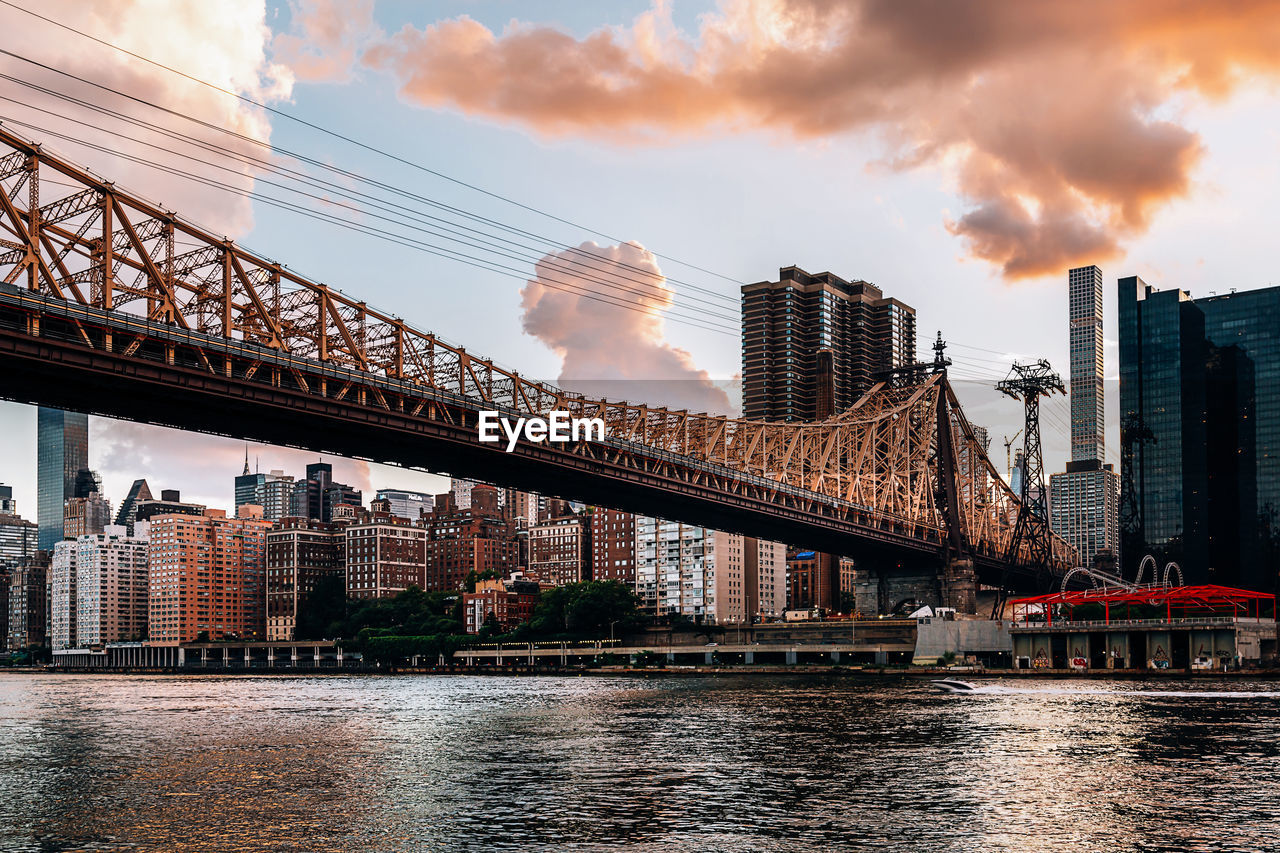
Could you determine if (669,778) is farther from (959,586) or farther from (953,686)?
(959,586)

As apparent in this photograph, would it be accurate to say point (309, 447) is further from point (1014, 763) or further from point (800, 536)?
point (800, 536)

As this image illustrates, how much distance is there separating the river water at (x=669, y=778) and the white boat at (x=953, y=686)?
15.8 meters

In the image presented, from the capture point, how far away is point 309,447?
94688 mm

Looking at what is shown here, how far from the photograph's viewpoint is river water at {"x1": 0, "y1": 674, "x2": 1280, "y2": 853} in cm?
3594

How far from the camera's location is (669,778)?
4788 centimetres

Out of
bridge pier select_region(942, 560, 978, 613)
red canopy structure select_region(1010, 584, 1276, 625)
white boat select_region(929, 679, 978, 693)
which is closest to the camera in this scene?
white boat select_region(929, 679, 978, 693)

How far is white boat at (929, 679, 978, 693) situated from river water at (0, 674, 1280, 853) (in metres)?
15.8

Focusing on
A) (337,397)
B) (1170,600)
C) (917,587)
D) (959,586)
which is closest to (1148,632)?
(1170,600)

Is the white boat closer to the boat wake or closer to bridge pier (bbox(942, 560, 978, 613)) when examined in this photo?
the boat wake

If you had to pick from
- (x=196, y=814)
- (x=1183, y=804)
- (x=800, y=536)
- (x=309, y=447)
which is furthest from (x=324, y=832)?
(x=800, y=536)

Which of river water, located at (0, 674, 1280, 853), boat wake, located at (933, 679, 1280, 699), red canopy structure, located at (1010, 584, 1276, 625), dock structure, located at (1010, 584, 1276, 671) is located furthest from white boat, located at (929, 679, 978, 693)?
red canopy structure, located at (1010, 584, 1276, 625)

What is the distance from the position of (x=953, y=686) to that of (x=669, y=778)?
67693 mm

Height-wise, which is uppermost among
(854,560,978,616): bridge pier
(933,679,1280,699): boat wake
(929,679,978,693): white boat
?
(854,560,978,616): bridge pier

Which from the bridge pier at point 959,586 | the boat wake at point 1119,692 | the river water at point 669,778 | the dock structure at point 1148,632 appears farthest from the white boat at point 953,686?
the bridge pier at point 959,586
